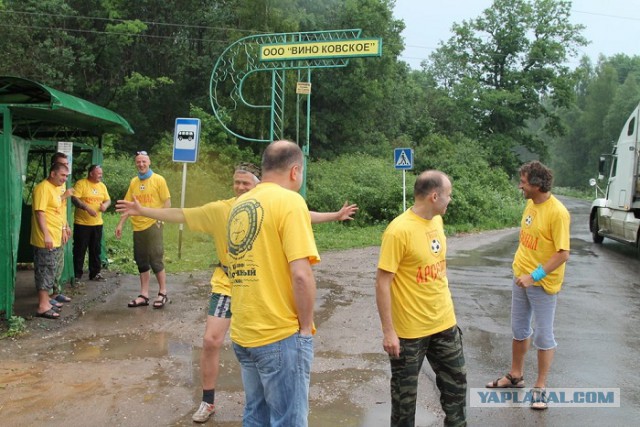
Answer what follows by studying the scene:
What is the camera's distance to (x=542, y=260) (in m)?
4.79

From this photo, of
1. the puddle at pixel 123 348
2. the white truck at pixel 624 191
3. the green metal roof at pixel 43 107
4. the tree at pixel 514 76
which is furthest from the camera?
the tree at pixel 514 76

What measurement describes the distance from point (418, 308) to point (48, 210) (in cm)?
516

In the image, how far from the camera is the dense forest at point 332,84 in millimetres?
27703

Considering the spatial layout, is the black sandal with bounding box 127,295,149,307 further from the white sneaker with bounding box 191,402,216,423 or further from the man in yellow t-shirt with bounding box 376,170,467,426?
the man in yellow t-shirt with bounding box 376,170,467,426

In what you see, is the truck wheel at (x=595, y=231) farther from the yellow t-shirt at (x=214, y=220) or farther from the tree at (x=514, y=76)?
the tree at (x=514, y=76)

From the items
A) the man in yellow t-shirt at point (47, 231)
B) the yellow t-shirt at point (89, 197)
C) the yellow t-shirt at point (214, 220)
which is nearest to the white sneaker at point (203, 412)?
the yellow t-shirt at point (214, 220)

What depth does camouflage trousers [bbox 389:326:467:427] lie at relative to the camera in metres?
3.71

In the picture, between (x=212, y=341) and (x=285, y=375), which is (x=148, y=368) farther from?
(x=285, y=375)

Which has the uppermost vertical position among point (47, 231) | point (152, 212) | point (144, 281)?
point (152, 212)

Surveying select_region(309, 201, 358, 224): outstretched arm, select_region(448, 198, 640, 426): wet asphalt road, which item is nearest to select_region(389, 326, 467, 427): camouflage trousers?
select_region(448, 198, 640, 426): wet asphalt road

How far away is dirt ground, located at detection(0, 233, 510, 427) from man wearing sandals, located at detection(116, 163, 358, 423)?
0.92 ft

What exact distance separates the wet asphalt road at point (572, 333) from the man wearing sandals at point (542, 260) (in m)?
0.46

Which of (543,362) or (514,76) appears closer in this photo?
(543,362)

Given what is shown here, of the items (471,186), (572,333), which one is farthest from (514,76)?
(572,333)
